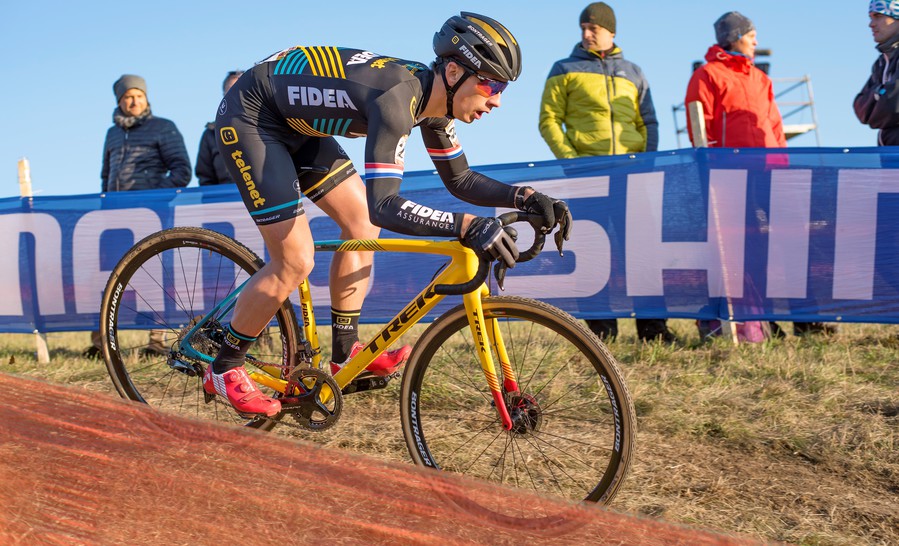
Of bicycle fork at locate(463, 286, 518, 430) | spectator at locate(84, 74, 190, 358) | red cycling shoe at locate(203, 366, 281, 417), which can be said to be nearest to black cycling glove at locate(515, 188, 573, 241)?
bicycle fork at locate(463, 286, 518, 430)

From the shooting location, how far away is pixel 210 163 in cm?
815

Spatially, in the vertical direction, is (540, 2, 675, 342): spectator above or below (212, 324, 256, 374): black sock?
above

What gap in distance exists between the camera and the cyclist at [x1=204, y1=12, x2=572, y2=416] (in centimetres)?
358

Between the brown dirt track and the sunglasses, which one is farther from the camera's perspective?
the sunglasses

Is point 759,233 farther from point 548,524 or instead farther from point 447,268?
point 548,524

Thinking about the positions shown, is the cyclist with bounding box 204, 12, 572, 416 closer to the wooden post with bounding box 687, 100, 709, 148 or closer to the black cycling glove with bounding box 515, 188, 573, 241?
the black cycling glove with bounding box 515, 188, 573, 241

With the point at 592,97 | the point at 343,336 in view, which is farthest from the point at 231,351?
the point at 592,97

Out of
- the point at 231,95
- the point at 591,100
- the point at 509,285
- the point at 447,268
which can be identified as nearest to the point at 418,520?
the point at 447,268

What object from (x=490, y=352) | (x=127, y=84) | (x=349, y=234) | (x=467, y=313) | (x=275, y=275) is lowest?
(x=490, y=352)

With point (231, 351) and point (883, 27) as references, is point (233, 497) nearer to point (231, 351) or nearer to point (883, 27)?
point (231, 351)

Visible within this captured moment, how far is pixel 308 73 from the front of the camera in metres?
3.93

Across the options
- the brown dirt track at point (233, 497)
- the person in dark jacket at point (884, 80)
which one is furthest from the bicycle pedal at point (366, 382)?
the person in dark jacket at point (884, 80)

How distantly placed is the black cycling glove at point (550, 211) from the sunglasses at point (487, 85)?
47 centimetres

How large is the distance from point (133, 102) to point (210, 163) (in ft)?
2.85
